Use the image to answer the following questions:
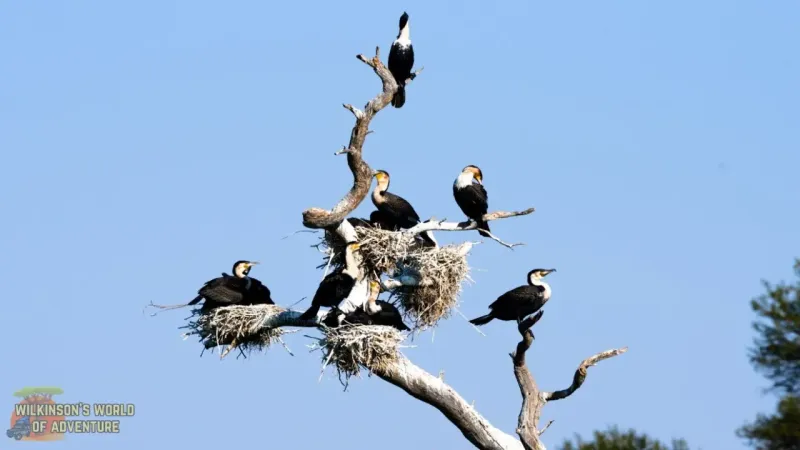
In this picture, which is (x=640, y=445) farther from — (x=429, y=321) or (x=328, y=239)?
(x=328, y=239)

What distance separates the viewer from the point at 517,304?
14.3 metres

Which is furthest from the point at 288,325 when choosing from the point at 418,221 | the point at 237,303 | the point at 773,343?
the point at 773,343

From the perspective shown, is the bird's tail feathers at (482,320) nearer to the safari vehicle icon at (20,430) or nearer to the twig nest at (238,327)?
the twig nest at (238,327)

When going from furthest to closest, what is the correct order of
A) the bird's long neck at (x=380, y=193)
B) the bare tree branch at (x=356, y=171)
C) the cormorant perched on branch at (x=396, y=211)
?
the bird's long neck at (x=380, y=193) → the cormorant perched on branch at (x=396, y=211) → the bare tree branch at (x=356, y=171)

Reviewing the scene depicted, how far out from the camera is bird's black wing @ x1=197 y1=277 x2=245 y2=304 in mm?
14273

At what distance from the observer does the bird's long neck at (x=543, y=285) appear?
14.5 metres

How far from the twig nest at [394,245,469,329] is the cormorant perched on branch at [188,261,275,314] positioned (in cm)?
116

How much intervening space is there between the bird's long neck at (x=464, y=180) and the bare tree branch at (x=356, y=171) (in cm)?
129

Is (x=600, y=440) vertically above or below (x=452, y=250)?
below

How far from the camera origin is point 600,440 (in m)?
14.4

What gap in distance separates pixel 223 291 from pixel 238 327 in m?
0.36

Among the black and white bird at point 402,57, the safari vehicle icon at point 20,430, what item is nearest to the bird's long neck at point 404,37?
the black and white bird at point 402,57

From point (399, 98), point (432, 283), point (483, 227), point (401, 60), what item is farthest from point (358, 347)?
point (401, 60)

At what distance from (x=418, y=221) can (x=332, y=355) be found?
1566 mm
